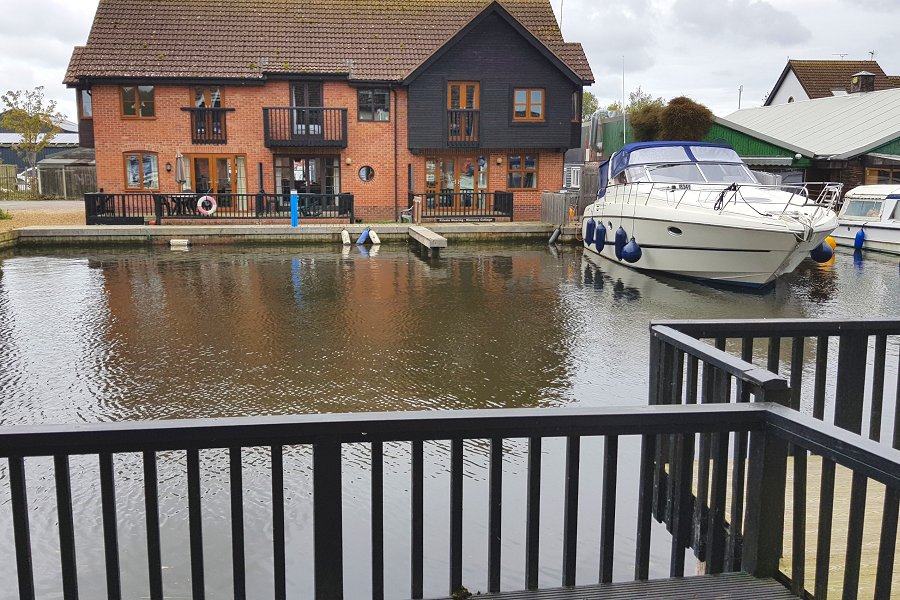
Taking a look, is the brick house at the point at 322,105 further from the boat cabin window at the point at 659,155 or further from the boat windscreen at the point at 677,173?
the boat windscreen at the point at 677,173

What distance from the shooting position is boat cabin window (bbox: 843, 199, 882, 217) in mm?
23516

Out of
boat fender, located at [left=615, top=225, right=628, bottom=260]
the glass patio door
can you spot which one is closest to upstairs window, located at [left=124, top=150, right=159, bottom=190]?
the glass patio door

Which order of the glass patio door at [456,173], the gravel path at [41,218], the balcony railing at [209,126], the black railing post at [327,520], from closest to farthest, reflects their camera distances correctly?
the black railing post at [327,520] → the gravel path at [41,218] → the balcony railing at [209,126] → the glass patio door at [456,173]

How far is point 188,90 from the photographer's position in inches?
1118

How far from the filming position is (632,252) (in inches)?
724

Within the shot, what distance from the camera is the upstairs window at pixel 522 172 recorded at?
30234 millimetres

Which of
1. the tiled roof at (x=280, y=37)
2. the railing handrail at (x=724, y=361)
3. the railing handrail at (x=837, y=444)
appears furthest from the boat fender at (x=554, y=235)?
the railing handrail at (x=837, y=444)

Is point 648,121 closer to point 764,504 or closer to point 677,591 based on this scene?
point 764,504

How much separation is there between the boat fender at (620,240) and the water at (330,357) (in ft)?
1.30

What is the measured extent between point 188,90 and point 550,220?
1340cm

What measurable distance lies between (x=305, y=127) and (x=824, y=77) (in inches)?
1294

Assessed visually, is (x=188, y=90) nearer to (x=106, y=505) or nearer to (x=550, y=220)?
(x=550, y=220)

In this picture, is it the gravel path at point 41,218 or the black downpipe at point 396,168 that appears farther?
the black downpipe at point 396,168

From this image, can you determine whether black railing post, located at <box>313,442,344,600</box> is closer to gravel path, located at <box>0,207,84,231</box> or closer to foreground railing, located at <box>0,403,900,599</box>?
foreground railing, located at <box>0,403,900,599</box>
